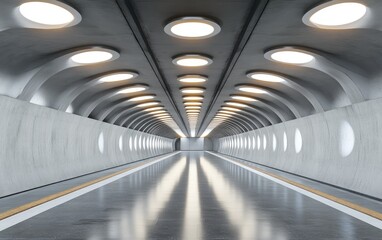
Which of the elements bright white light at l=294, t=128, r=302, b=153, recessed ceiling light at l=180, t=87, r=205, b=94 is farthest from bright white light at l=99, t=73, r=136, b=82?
bright white light at l=294, t=128, r=302, b=153

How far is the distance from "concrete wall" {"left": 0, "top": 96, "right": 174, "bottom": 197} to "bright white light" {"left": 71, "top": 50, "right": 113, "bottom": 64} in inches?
81.9

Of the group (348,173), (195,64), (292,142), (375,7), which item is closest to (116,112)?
(292,142)

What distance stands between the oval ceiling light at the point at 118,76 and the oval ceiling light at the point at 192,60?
8.56 feet

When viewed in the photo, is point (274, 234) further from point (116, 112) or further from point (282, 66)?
point (116, 112)

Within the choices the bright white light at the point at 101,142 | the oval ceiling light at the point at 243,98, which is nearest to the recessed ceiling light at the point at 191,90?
the oval ceiling light at the point at 243,98

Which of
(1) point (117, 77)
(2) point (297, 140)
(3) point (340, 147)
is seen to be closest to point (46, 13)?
(1) point (117, 77)

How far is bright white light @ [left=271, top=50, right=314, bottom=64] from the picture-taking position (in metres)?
11.2

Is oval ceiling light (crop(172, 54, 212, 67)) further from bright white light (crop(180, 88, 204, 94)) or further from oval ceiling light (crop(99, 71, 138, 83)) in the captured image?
bright white light (crop(180, 88, 204, 94))

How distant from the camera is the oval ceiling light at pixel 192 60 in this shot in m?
11.6

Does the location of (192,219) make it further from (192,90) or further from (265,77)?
(192,90)

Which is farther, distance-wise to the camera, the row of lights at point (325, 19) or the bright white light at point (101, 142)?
the bright white light at point (101, 142)

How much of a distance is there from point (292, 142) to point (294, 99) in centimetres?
296

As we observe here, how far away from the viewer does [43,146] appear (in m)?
13.5

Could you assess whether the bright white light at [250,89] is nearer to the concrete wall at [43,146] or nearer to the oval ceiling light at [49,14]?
the concrete wall at [43,146]
